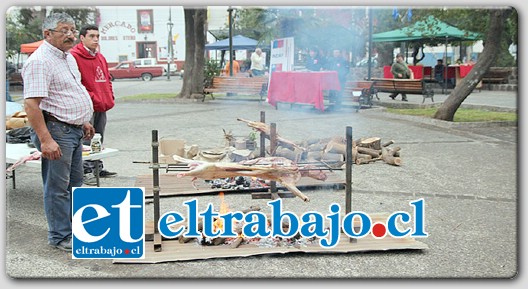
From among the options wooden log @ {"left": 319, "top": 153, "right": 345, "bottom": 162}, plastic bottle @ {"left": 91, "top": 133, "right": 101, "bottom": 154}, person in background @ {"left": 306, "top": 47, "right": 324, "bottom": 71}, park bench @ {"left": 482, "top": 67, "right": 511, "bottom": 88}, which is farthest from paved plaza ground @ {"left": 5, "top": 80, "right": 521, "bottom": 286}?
park bench @ {"left": 482, "top": 67, "right": 511, "bottom": 88}

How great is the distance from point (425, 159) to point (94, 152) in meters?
4.24

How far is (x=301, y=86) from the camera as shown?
12.1m

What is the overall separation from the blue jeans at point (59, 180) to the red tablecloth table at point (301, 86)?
8053mm

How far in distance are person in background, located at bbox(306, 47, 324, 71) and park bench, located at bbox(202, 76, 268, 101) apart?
4.39 feet

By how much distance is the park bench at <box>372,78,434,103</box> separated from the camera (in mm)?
14055

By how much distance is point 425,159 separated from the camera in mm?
7137

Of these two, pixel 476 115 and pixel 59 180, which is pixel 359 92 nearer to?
pixel 476 115

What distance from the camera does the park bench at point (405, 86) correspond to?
14055 mm

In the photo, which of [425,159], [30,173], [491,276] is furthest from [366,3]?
[30,173]

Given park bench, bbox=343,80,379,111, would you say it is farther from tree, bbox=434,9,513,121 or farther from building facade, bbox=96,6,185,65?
building facade, bbox=96,6,185,65

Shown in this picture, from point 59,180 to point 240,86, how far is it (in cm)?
1109

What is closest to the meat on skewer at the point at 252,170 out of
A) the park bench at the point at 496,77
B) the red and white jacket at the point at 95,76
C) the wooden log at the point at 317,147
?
the red and white jacket at the point at 95,76

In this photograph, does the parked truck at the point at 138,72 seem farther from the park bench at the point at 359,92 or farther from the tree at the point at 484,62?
the tree at the point at 484,62

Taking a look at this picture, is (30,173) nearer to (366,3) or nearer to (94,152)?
(94,152)
